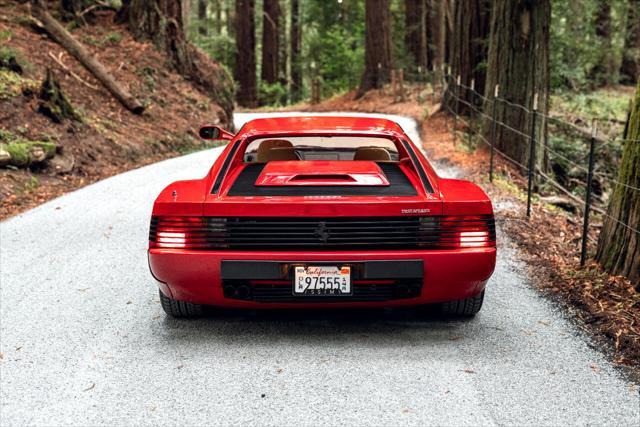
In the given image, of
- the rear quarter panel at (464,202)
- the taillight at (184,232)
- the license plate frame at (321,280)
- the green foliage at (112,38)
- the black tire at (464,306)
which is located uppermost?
the green foliage at (112,38)

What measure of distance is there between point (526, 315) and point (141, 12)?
17.0 m

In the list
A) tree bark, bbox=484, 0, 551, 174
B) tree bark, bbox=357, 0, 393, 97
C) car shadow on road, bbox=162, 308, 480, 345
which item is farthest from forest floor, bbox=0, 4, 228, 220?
tree bark, bbox=357, 0, 393, 97

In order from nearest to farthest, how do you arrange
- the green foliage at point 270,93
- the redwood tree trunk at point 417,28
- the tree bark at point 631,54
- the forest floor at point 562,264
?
the forest floor at point 562,264 < the tree bark at point 631,54 < the redwood tree trunk at point 417,28 < the green foliage at point 270,93

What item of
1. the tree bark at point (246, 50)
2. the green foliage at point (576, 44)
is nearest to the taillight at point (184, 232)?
the green foliage at point (576, 44)

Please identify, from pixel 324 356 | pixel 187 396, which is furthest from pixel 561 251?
pixel 187 396

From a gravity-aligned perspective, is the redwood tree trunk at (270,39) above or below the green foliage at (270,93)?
above

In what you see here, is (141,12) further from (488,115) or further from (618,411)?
(618,411)

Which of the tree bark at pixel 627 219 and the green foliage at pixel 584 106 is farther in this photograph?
the green foliage at pixel 584 106

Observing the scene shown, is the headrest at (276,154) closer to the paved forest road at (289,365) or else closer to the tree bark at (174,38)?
the paved forest road at (289,365)

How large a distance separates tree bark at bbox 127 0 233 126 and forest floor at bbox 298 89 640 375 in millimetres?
8433

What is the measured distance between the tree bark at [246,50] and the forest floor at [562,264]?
2262cm

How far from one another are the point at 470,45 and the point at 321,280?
14.7 metres

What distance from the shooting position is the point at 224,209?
432 centimetres

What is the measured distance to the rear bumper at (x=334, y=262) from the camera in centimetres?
429
